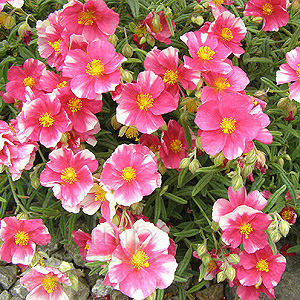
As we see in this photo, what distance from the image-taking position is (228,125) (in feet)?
5.40

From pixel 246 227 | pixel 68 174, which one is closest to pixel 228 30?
pixel 246 227

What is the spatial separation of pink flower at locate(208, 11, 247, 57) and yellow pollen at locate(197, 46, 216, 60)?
243 mm

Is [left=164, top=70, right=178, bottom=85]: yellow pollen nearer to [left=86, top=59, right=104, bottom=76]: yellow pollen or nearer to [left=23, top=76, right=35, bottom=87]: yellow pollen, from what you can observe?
[left=86, top=59, right=104, bottom=76]: yellow pollen

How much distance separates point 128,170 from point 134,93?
39 cm

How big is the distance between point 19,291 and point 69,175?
3.78ft

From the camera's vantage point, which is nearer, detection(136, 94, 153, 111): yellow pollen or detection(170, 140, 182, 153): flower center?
detection(136, 94, 153, 111): yellow pollen

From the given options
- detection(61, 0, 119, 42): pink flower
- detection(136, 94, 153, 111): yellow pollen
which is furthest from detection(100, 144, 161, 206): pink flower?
detection(61, 0, 119, 42): pink flower

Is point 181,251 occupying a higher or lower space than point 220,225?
lower

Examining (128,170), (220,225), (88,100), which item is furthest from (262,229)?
(88,100)

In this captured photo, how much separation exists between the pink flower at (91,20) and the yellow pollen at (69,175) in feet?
2.34

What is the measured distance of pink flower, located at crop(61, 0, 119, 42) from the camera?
5.99ft

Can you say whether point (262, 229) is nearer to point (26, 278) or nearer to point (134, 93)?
point (134, 93)

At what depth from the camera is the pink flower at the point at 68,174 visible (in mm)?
1699

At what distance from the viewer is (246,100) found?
1.63 m
